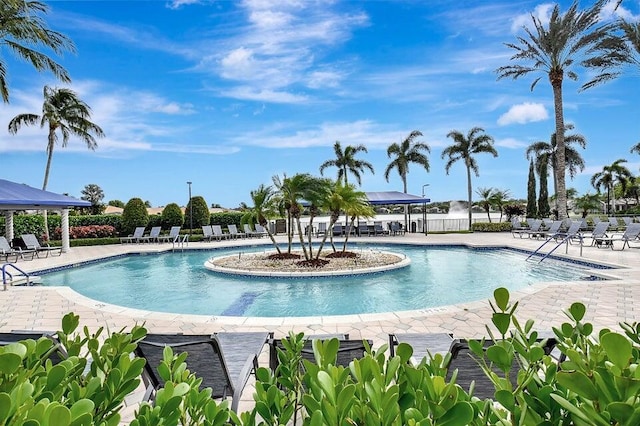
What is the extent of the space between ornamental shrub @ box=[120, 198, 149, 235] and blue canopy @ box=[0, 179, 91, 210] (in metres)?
5.69

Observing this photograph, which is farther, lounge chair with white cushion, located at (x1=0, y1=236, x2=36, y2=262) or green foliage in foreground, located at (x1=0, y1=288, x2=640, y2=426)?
lounge chair with white cushion, located at (x1=0, y1=236, x2=36, y2=262)

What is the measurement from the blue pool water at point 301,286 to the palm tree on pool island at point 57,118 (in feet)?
40.5

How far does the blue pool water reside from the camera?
874cm

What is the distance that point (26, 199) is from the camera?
14.8 m

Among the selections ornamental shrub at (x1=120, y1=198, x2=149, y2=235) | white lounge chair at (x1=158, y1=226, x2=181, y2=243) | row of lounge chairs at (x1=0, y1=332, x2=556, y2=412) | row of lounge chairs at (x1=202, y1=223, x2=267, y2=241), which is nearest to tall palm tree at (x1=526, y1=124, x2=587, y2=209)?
row of lounge chairs at (x1=202, y1=223, x2=267, y2=241)

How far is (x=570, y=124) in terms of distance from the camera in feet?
109

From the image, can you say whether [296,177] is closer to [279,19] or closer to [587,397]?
[279,19]

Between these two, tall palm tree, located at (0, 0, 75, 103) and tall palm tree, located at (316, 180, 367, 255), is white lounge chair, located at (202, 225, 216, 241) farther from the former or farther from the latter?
tall palm tree, located at (316, 180, 367, 255)

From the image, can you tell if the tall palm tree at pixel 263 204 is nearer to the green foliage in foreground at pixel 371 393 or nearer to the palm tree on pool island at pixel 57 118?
the green foliage in foreground at pixel 371 393

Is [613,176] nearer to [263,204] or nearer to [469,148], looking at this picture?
[469,148]

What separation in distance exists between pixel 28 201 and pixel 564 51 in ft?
86.8

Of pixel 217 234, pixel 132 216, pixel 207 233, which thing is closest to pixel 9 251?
pixel 132 216

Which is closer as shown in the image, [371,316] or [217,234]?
[371,316]

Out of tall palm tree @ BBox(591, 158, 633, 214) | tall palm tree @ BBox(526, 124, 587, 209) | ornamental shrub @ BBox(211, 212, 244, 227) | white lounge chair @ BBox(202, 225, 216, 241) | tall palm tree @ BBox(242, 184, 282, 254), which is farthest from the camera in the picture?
tall palm tree @ BBox(591, 158, 633, 214)
